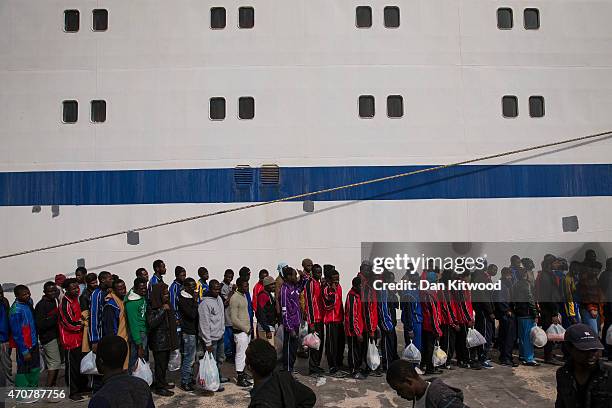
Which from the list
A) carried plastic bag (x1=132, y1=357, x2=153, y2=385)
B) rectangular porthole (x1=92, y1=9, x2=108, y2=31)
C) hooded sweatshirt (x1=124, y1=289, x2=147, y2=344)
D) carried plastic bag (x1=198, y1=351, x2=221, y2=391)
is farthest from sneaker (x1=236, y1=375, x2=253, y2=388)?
rectangular porthole (x1=92, y1=9, x2=108, y2=31)

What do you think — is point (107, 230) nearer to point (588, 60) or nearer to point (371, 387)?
point (371, 387)

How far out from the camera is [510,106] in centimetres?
865

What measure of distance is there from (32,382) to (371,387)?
11.8 ft

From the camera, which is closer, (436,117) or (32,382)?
(32,382)

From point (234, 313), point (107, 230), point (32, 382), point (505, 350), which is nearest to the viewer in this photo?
point (32, 382)

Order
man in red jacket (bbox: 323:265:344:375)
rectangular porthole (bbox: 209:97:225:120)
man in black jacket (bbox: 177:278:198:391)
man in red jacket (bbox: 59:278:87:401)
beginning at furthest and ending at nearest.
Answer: rectangular porthole (bbox: 209:97:225:120) → man in red jacket (bbox: 323:265:344:375) → man in black jacket (bbox: 177:278:198:391) → man in red jacket (bbox: 59:278:87:401)

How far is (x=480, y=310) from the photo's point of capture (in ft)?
22.0

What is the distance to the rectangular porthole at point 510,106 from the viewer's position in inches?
339

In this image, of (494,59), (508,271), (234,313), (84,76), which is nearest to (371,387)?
(234,313)

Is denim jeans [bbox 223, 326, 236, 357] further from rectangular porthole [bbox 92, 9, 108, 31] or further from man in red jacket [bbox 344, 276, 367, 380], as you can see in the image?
rectangular porthole [bbox 92, 9, 108, 31]

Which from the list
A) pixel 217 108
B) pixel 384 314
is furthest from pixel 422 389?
pixel 217 108

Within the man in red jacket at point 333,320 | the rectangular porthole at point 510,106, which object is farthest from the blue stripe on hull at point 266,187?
the man in red jacket at point 333,320

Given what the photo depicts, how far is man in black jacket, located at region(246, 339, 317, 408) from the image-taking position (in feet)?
7.67

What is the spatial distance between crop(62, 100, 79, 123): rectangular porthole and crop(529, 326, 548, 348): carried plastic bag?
743 centimetres
